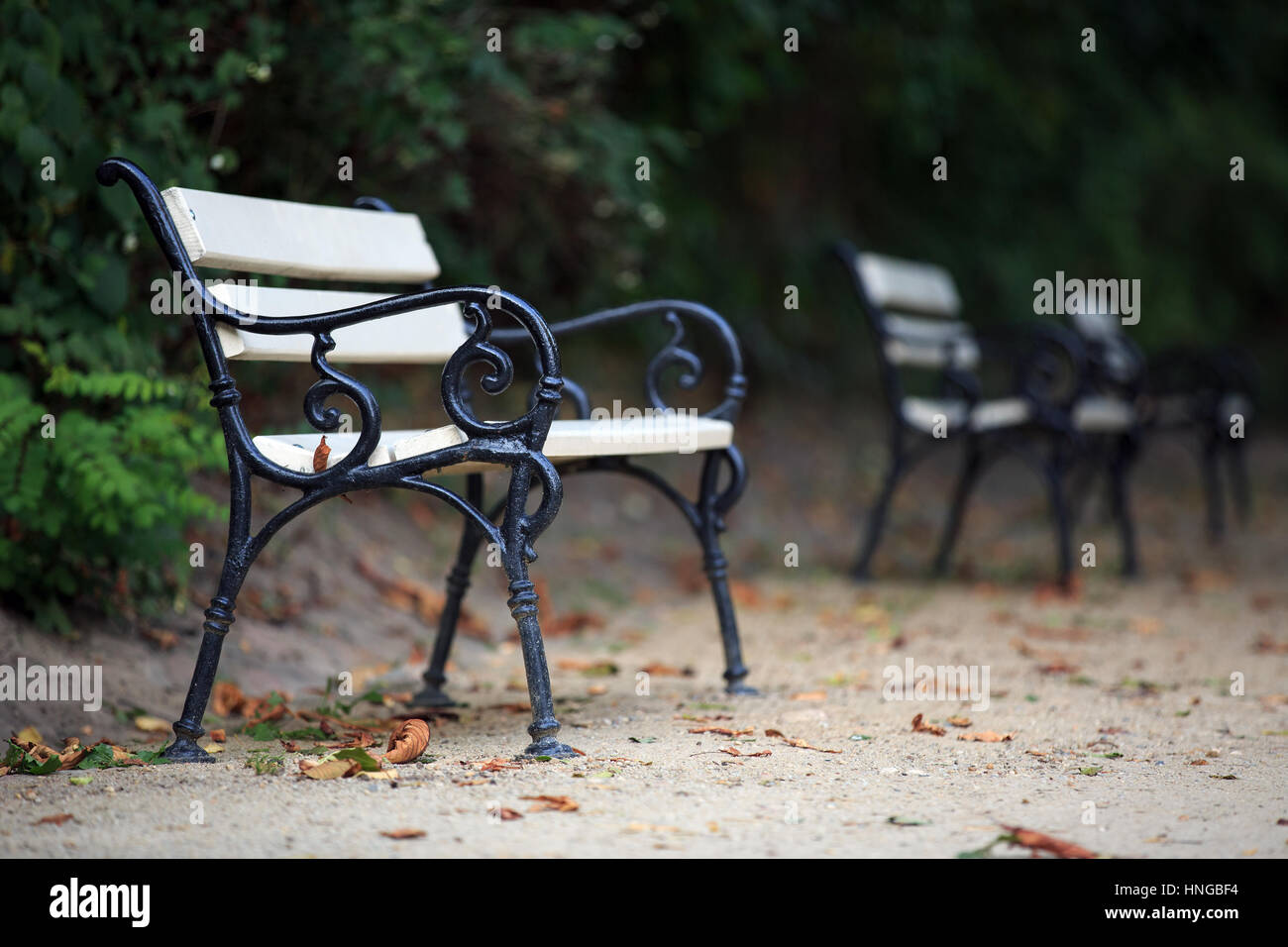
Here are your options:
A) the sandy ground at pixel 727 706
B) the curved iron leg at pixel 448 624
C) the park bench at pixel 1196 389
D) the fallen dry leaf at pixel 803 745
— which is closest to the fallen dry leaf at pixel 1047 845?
the sandy ground at pixel 727 706

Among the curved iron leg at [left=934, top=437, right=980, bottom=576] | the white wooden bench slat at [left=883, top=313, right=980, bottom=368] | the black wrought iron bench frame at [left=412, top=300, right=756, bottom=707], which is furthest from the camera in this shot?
the curved iron leg at [left=934, top=437, right=980, bottom=576]

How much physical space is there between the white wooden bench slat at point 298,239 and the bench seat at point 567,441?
0.41 metres

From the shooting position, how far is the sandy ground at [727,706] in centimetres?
213

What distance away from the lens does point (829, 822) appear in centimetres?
219

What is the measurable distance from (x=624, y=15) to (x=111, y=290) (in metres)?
2.77

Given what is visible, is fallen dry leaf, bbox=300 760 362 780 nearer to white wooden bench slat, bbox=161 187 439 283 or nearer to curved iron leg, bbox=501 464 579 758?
curved iron leg, bbox=501 464 579 758

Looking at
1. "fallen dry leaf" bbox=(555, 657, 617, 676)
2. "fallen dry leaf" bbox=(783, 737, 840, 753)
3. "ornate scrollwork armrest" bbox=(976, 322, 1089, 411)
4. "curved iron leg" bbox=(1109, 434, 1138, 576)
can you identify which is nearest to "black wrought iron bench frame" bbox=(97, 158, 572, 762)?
"fallen dry leaf" bbox=(783, 737, 840, 753)

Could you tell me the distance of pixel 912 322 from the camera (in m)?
5.94

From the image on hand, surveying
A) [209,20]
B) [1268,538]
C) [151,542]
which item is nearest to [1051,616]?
[1268,538]

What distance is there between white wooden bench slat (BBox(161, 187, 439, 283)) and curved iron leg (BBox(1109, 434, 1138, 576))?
363 cm

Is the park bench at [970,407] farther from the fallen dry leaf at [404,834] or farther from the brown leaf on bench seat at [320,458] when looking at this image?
the fallen dry leaf at [404,834]

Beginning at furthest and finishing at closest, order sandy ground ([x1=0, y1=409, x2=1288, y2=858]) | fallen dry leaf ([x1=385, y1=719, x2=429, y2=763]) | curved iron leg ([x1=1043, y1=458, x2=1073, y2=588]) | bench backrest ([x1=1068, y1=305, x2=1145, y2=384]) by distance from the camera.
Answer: bench backrest ([x1=1068, y1=305, x2=1145, y2=384]) < curved iron leg ([x1=1043, y1=458, x2=1073, y2=588]) < fallen dry leaf ([x1=385, y1=719, x2=429, y2=763]) < sandy ground ([x1=0, y1=409, x2=1288, y2=858])

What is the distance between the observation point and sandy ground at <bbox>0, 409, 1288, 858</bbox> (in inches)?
84.0

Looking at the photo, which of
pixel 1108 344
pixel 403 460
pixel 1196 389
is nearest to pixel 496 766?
pixel 403 460
